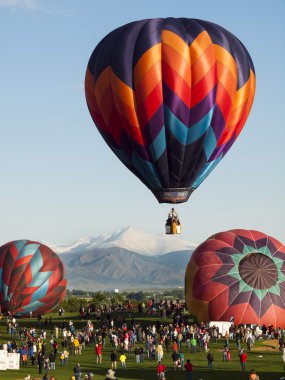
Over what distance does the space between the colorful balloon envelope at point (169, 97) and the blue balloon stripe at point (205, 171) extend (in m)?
0.08

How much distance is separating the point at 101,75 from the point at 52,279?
89.6ft

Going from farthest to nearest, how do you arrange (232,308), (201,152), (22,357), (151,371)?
(232,308) < (201,152) < (22,357) < (151,371)

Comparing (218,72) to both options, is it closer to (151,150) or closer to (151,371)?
(151,150)

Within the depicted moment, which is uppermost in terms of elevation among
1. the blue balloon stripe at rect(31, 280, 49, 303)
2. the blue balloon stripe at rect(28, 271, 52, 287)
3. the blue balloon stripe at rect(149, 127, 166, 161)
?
the blue balloon stripe at rect(149, 127, 166, 161)

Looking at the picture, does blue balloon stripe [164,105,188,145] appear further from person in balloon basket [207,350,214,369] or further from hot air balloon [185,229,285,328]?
hot air balloon [185,229,285,328]

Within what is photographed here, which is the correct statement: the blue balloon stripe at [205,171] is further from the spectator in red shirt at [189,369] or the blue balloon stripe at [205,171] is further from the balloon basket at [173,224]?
the spectator in red shirt at [189,369]

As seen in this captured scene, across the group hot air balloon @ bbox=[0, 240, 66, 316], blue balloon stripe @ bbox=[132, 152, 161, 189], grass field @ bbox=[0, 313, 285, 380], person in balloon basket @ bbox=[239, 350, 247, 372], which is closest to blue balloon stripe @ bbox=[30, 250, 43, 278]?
hot air balloon @ bbox=[0, 240, 66, 316]

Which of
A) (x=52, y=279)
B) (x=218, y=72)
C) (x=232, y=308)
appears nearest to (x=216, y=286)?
(x=232, y=308)

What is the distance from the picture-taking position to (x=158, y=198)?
51719 millimetres

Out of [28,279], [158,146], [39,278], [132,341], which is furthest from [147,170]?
[39,278]

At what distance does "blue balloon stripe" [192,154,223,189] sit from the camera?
52188 mm

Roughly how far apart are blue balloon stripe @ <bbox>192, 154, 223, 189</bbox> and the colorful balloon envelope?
8cm

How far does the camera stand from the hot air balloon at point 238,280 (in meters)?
58.7

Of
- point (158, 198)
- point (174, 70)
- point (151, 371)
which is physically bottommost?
point (151, 371)
